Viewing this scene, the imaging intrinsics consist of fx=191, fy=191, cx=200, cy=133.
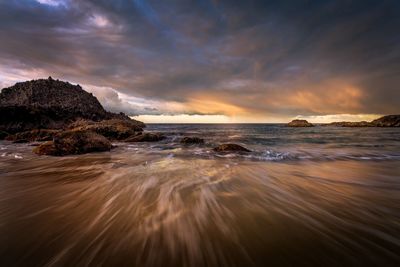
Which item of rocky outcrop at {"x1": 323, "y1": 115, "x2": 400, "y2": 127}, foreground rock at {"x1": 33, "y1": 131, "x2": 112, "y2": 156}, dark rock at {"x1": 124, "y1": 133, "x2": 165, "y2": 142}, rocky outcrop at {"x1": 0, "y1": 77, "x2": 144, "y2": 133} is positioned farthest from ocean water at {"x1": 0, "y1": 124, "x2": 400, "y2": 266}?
rocky outcrop at {"x1": 323, "y1": 115, "x2": 400, "y2": 127}

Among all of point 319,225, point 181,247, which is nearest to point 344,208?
point 319,225

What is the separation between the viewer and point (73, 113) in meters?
39.1

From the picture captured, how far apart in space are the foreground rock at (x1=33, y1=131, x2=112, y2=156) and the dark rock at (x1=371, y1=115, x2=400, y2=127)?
343 ft

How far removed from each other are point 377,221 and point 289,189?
1.87m

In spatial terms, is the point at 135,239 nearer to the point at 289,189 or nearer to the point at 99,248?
the point at 99,248

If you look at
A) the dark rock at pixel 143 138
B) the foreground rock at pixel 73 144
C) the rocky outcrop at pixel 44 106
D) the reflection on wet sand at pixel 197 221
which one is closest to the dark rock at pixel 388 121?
the dark rock at pixel 143 138

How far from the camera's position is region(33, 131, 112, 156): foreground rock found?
1062 cm

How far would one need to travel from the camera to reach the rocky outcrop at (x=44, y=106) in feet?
98.5

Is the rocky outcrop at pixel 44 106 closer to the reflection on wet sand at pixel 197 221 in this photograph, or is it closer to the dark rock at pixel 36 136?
the dark rock at pixel 36 136

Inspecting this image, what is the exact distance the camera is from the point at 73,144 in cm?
1116

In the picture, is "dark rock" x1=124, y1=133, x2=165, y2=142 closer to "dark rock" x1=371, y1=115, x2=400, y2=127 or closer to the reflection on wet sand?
the reflection on wet sand

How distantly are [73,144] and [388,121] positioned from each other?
357ft

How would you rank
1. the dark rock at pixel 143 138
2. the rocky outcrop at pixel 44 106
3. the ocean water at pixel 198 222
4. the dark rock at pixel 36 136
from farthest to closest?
the rocky outcrop at pixel 44 106 < the dark rock at pixel 36 136 < the dark rock at pixel 143 138 < the ocean water at pixel 198 222

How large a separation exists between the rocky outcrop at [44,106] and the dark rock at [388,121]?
339 ft
